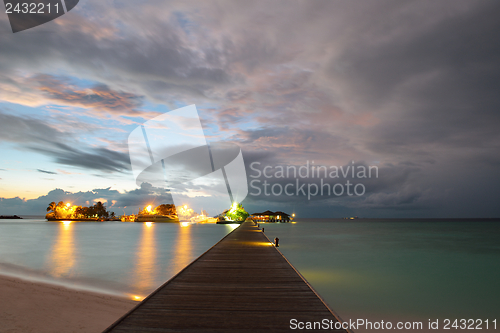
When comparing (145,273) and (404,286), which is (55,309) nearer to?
(145,273)

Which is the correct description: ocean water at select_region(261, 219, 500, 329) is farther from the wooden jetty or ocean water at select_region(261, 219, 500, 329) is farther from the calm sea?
the wooden jetty

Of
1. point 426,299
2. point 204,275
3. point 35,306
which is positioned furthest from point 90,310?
point 426,299

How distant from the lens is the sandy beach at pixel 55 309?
8.63m

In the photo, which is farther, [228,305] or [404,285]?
[404,285]

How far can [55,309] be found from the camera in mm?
10078

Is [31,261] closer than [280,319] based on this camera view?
No

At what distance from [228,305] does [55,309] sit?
300 inches

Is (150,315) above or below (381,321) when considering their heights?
above

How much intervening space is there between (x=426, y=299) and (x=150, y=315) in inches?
478

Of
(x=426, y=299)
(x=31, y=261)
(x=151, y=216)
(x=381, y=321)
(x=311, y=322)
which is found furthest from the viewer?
(x=151, y=216)

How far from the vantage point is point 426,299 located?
40.9 feet

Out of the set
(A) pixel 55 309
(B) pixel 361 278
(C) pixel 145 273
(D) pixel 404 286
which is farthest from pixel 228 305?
(C) pixel 145 273

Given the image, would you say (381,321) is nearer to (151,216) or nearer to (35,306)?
(35,306)

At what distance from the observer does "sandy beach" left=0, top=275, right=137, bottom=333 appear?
28.3 feet
